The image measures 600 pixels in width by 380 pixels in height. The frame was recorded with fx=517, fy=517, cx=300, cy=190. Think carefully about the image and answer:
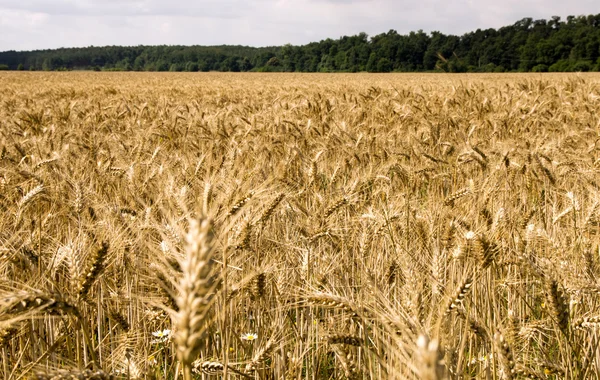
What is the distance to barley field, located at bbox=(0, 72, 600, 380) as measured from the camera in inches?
53.7

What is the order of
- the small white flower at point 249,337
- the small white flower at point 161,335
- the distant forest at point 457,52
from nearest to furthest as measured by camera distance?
the small white flower at point 161,335 < the small white flower at point 249,337 < the distant forest at point 457,52

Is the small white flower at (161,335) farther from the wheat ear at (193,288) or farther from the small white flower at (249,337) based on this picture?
the wheat ear at (193,288)

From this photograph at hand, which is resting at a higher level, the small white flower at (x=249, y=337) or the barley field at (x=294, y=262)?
the barley field at (x=294, y=262)

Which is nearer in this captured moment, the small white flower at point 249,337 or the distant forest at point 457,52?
the small white flower at point 249,337

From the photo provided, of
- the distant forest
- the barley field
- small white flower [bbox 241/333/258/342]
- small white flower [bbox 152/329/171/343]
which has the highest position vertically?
the distant forest

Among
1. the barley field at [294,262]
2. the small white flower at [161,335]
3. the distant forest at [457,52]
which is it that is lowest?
the small white flower at [161,335]

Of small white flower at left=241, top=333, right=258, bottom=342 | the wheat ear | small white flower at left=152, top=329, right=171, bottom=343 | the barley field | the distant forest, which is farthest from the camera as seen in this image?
the distant forest

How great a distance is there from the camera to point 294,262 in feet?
7.87

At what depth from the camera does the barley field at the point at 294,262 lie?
1.36 m

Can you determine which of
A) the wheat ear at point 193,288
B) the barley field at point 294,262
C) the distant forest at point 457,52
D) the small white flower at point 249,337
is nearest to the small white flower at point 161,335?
the barley field at point 294,262

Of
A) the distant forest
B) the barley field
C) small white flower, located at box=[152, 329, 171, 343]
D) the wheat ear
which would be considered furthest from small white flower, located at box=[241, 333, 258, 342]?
the distant forest

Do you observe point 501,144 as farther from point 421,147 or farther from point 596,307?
A: point 596,307

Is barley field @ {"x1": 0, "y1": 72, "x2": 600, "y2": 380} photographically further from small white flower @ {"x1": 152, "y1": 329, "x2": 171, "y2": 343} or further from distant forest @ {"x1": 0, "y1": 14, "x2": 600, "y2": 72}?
distant forest @ {"x1": 0, "y1": 14, "x2": 600, "y2": 72}

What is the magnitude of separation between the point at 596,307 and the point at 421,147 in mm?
2868
